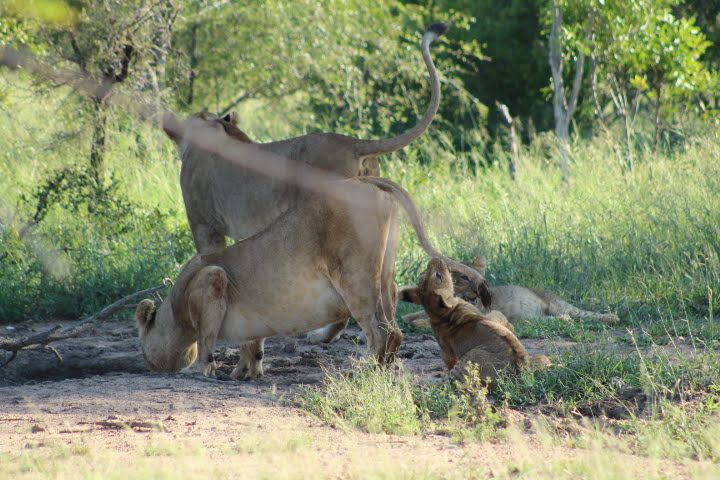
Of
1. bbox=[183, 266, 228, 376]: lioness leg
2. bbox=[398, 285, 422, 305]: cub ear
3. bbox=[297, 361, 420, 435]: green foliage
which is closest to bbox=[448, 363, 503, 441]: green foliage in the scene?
bbox=[297, 361, 420, 435]: green foliage

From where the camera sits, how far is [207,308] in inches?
271

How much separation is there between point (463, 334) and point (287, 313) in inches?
42.9

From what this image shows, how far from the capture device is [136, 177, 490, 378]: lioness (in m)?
6.50

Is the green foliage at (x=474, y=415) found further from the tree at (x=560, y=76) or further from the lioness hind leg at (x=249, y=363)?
the tree at (x=560, y=76)

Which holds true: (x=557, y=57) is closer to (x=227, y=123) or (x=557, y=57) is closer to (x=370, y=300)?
(x=227, y=123)

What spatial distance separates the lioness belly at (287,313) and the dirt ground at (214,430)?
1.12ft

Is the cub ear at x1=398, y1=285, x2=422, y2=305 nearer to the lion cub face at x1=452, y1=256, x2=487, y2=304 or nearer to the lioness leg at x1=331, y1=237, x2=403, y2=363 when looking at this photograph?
the lioness leg at x1=331, y1=237, x2=403, y2=363

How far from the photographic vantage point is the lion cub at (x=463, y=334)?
20.3 feet

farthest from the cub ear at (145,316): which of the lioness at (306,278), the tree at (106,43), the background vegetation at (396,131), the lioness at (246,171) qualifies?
the tree at (106,43)

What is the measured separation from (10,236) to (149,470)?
20.9 ft

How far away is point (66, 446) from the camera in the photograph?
197 inches

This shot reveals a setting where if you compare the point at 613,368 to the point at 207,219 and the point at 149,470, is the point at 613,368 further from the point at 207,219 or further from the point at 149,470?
the point at 207,219

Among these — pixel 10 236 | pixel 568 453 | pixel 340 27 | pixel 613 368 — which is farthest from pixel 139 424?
pixel 340 27

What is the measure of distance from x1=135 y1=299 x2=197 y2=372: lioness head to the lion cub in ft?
4.97
